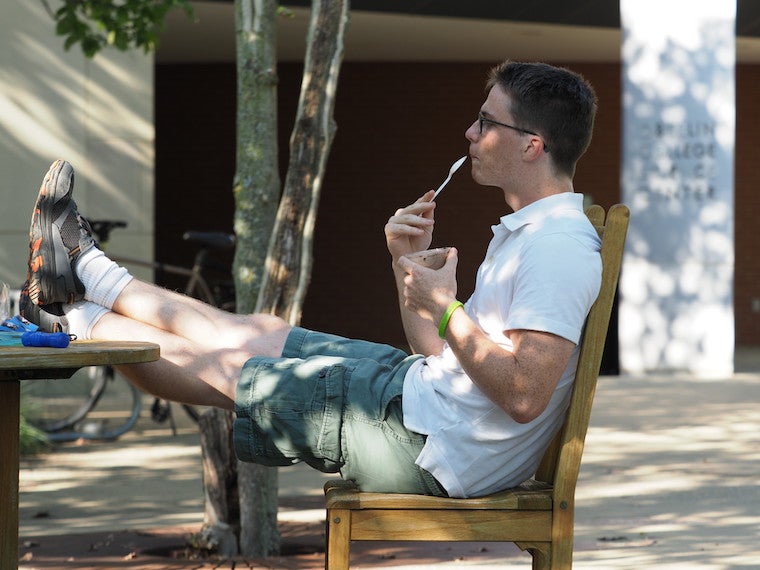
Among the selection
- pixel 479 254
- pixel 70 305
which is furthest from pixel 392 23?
pixel 70 305

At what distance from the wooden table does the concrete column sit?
800cm

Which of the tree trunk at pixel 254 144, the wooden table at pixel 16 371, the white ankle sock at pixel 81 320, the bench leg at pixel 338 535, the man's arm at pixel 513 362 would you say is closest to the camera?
the wooden table at pixel 16 371

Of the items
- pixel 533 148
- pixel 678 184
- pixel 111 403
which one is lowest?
pixel 111 403

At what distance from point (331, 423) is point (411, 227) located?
0.51 metres

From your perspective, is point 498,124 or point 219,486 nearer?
point 498,124

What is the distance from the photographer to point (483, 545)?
4.64 meters

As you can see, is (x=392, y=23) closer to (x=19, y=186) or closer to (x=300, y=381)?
(x=19, y=186)

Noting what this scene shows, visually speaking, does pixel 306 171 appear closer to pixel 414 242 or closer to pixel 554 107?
pixel 414 242

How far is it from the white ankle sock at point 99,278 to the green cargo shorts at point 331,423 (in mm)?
454

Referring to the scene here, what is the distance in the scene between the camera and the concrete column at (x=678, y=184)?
10500 mm

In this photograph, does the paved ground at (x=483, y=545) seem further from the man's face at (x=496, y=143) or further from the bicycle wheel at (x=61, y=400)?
the man's face at (x=496, y=143)

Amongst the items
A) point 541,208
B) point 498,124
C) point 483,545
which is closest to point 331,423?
point 541,208

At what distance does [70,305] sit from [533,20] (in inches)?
424

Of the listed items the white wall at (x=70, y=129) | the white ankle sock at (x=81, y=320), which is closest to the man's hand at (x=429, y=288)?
the white ankle sock at (x=81, y=320)
